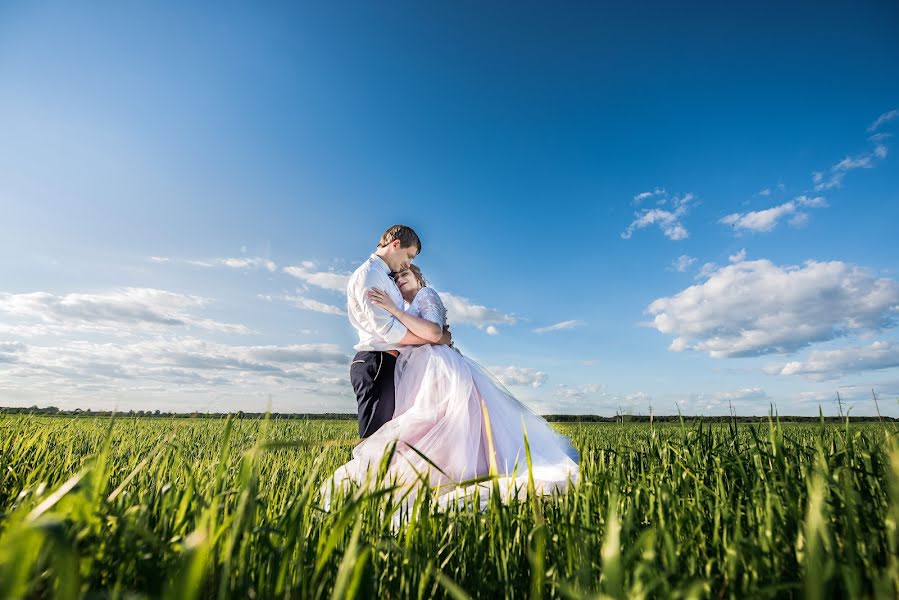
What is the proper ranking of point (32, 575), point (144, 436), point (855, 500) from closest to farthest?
point (32, 575)
point (855, 500)
point (144, 436)

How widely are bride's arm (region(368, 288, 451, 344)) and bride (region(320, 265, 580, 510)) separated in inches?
0.5

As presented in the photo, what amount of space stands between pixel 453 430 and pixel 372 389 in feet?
3.98

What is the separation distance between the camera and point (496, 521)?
6.75 feet

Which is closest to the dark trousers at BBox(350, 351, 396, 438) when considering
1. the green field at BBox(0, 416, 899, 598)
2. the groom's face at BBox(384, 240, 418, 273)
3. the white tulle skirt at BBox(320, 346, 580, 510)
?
the white tulle skirt at BBox(320, 346, 580, 510)

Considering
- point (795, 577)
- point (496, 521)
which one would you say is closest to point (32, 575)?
point (496, 521)

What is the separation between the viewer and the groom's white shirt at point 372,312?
5.51 meters

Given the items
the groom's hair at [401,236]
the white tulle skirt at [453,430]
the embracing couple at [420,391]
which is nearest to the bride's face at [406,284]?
the embracing couple at [420,391]

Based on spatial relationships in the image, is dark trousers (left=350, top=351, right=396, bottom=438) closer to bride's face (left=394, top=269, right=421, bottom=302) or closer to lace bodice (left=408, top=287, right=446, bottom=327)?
lace bodice (left=408, top=287, right=446, bottom=327)

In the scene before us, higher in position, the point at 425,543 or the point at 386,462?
the point at 386,462

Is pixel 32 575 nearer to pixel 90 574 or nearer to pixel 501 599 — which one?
pixel 90 574

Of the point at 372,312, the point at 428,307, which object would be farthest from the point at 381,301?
the point at 428,307

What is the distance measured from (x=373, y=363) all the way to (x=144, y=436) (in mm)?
6182

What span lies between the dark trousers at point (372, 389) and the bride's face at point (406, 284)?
3.42ft

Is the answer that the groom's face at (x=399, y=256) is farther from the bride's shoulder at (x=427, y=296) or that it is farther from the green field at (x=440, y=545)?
the green field at (x=440, y=545)
